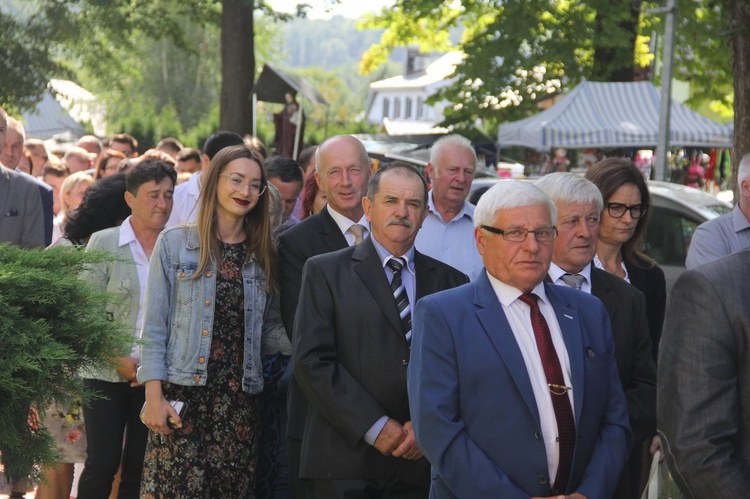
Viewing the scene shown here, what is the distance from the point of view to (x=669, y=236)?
1195 cm

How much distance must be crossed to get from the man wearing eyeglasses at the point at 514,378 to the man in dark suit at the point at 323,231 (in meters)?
1.42

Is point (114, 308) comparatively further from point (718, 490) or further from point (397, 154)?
point (397, 154)

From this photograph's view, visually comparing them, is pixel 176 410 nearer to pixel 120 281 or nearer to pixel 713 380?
pixel 120 281

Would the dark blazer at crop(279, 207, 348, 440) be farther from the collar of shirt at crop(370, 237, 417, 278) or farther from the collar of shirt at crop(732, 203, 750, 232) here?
the collar of shirt at crop(732, 203, 750, 232)

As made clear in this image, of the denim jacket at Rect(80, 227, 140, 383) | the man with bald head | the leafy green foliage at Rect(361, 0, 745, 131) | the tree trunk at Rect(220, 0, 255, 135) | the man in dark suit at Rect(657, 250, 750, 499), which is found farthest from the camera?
the leafy green foliage at Rect(361, 0, 745, 131)

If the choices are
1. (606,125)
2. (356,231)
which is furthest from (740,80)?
(606,125)

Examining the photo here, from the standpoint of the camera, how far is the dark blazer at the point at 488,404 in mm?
3727

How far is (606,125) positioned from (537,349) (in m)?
17.2

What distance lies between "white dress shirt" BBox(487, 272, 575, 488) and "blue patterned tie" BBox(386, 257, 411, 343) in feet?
3.27

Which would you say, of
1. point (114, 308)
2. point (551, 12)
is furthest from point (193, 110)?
point (114, 308)

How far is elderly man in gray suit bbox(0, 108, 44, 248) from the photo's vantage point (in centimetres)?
664

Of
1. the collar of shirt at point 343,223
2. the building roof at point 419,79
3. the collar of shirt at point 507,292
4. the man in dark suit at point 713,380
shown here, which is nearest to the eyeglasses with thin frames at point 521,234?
the collar of shirt at point 507,292

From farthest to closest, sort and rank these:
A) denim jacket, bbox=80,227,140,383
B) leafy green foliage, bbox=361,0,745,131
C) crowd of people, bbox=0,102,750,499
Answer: leafy green foliage, bbox=361,0,745,131 < denim jacket, bbox=80,227,140,383 < crowd of people, bbox=0,102,750,499

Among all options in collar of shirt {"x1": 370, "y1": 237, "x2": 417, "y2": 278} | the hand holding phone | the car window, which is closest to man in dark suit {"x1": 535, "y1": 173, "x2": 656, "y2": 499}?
collar of shirt {"x1": 370, "y1": 237, "x2": 417, "y2": 278}
